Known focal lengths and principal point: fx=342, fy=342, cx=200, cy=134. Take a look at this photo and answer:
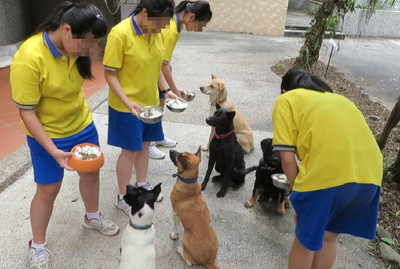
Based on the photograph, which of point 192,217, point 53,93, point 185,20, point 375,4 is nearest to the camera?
point 53,93

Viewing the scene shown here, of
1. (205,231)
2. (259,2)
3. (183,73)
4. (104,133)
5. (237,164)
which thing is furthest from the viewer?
(259,2)

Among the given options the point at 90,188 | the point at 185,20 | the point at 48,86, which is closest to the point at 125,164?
the point at 90,188

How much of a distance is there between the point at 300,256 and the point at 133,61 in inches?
74.3

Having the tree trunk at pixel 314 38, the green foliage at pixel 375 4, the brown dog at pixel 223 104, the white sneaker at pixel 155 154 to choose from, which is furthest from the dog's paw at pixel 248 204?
the tree trunk at pixel 314 38

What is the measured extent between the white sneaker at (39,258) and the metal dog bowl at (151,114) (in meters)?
1.28

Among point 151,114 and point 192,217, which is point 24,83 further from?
point 192,217

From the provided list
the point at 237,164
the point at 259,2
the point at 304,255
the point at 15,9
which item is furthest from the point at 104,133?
the point at 259,2

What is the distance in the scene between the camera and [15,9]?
8688mm

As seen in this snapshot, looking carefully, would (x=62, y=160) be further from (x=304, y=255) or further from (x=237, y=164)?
(x=237, y=164)

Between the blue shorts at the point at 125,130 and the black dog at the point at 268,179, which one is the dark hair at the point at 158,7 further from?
the black dog at the point at 268,179

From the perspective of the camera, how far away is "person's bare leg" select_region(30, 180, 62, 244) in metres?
2.47

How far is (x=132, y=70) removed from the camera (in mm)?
2754

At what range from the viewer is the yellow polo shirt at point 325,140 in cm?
197

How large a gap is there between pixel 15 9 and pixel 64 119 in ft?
26.1
